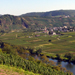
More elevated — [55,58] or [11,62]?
[11,62]

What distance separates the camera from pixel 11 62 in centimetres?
3152

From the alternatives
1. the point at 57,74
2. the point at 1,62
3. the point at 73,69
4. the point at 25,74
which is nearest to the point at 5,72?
the point at 25,74

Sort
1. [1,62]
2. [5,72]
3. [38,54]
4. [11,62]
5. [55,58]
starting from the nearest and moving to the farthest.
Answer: [5,72] → [1,62] → [11,62] → [55,58] → [38,54]

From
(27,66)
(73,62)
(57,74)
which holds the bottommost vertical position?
(73,62)

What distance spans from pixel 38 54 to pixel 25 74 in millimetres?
52156

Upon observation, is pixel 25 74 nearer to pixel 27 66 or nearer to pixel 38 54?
pixel 27 66

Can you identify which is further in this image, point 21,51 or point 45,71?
point 21,51

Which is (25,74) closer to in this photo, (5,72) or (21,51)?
(5,72)

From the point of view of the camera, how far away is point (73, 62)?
62469 millimetres

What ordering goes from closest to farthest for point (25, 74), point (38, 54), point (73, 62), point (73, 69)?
A: point (25, 74) → point (73, 69) → point (73, 62) → point (38, 54)

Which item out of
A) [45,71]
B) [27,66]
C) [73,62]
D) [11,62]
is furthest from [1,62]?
[73,62]

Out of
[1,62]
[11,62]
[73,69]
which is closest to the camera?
[1,62]

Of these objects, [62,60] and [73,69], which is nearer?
[73,69]

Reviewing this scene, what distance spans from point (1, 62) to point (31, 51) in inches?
1988
